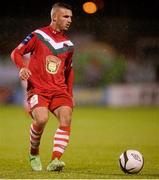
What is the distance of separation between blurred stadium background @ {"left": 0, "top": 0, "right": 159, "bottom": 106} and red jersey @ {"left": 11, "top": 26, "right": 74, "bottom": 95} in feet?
52.1

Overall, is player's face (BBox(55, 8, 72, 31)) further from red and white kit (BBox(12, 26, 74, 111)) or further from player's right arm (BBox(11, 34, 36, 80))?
player's right arm (BBox(11, 34, 36, 80))

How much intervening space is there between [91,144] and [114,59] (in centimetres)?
1517

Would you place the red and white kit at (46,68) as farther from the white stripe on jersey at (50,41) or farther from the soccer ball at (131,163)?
the soccer ball at (131,163)

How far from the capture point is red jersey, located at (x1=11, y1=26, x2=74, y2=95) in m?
8.41

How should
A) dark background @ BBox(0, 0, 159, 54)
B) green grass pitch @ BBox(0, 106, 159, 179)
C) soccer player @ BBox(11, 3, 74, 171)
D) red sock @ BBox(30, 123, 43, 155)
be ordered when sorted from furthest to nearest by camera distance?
1. dark background @ BBox(0, 0, 159, 54)
2. red sock @ BBox(30, 123, 43, 155)
3. soccer player @ BBox(11, 3, 74, 171)
4. green grass pitch @ BBox(0, 106, 159, 179)

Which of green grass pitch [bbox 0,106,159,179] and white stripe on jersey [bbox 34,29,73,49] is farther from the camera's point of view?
white stripe on jersey [bbox 34,29,73,49]

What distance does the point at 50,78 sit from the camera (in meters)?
8.42

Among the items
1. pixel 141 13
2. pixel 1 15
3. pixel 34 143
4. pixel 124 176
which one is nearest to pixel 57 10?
pixel 34 143

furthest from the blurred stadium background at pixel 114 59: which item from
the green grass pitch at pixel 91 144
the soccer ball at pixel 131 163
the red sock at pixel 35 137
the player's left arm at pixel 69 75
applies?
the soccer ball at pixel 131 163

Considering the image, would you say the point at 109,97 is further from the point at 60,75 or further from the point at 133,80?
the point at 60,75

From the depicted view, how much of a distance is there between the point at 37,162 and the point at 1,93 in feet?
58.8

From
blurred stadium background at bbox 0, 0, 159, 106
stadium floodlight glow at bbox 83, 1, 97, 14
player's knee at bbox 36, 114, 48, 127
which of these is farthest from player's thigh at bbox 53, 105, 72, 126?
blurred stadium background at bbox 0, 0, 159, 106

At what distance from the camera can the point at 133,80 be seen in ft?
86.4

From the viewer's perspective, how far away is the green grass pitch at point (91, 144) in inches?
321
